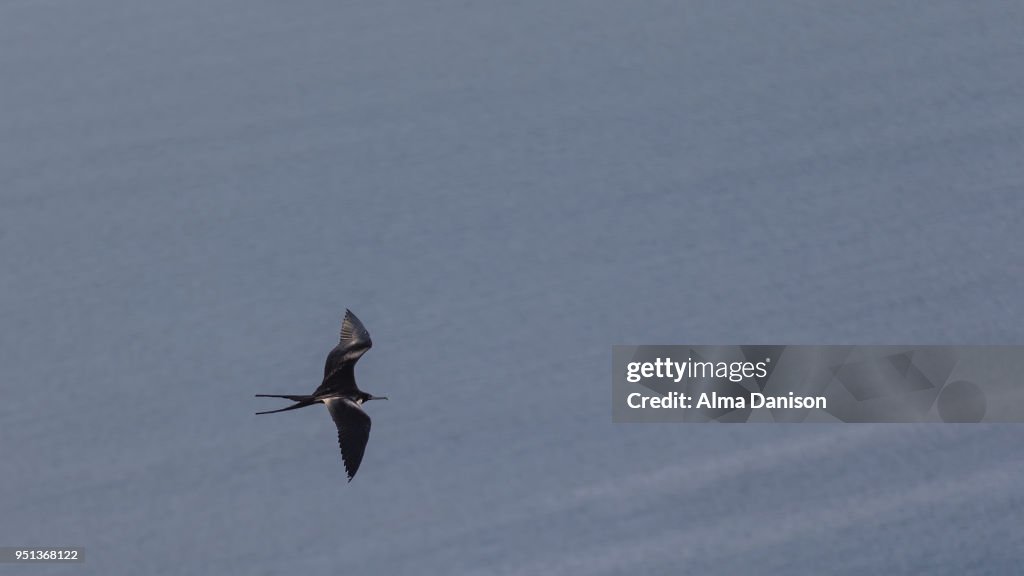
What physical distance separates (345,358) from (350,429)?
2.34 ft

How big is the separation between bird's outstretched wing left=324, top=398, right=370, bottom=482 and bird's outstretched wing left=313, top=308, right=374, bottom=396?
13 cm

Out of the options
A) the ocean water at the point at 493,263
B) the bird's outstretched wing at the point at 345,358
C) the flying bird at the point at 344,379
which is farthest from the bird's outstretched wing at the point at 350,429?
the ocean water at the point at 493,263

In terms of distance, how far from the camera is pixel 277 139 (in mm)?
17984

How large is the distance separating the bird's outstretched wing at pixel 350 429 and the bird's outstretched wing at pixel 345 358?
0.13 m

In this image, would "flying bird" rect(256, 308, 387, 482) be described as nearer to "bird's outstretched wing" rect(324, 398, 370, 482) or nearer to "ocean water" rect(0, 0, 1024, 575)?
"bird's outstretched wing" rect(324, 398, 370, 482)

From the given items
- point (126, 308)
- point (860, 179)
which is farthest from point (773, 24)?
point (126, 308)

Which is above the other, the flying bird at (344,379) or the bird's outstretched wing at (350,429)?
the flying bird at (344,379)

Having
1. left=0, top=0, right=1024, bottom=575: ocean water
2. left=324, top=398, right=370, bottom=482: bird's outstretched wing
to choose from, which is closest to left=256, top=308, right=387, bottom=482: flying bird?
left=324, top=398, right=370, bottom=482: bird's outstretched wing

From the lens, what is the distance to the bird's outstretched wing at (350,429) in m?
13.6

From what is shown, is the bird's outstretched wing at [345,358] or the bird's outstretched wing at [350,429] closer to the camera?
the bird's outstretched wing at [350,429]

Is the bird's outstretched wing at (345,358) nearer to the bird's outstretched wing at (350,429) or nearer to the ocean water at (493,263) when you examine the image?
the bird's outstretched wing at (350,429)

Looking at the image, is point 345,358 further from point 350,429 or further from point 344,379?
point 350,429

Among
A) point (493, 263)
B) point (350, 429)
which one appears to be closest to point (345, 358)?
point (350, 429)

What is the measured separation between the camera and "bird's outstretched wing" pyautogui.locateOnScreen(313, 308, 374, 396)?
14.2 meters
